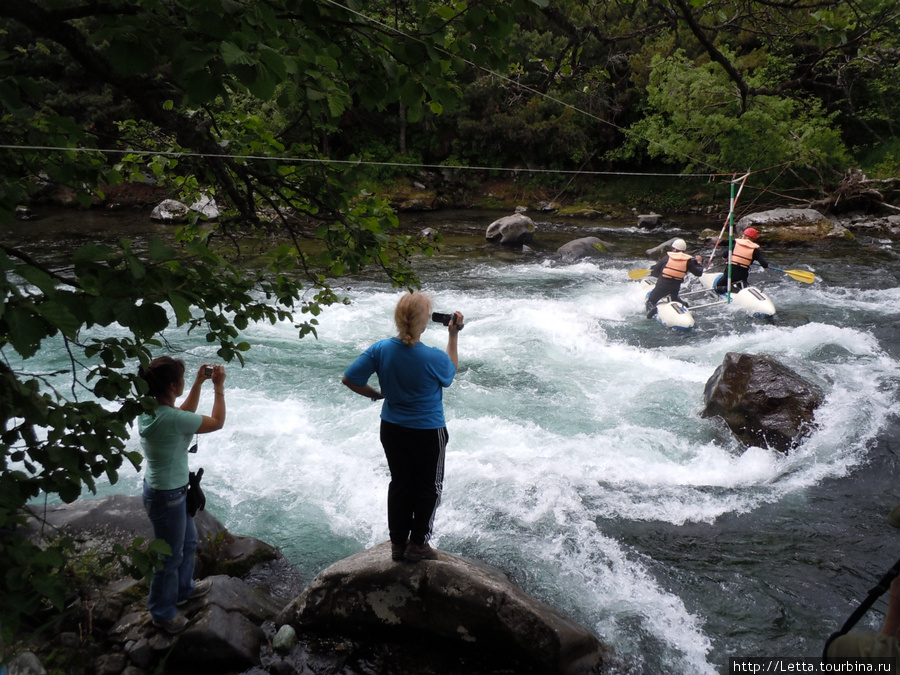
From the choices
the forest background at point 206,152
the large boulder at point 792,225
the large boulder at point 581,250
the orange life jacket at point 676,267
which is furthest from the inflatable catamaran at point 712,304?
the large boulder at point 792,225

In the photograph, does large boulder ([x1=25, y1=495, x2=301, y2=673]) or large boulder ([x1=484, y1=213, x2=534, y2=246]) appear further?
large boulder ([x1=484, y1=213, x2=534, y2=246])

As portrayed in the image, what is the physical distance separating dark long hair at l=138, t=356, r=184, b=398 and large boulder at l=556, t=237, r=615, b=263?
42.6 feet

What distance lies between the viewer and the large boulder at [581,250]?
15206 mm

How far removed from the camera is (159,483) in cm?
299

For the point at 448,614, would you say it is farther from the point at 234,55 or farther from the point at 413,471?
the point at 234,55

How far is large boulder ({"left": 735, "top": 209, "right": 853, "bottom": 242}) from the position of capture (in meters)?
16.5

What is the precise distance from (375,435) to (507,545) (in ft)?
7.05

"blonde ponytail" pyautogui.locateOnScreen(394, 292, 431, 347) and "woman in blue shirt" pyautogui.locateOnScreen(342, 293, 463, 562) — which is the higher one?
"blonde ponytail" pyautogui.locateOnScreen(394, 292, 431, 347)

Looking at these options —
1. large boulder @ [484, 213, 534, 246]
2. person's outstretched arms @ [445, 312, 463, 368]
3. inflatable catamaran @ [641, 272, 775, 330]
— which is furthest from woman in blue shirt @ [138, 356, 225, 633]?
large boulder @ [484, 213, 534, 246]

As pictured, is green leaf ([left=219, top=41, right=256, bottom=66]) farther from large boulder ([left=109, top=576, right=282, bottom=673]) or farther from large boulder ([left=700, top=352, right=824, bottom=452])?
large boulder ([left=700, top=352, right=824, bottom=452])

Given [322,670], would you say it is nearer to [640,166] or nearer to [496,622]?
[496,622]

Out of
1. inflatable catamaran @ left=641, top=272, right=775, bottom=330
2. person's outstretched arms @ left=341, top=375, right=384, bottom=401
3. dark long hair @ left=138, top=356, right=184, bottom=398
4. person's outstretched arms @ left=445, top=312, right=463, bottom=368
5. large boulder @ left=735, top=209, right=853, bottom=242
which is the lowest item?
inflatable catamaran @ left=641, top=272, right=775, bottom=330

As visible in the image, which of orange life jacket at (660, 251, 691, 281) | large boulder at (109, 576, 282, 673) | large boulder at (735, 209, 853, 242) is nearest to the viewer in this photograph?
large boulder at (109, 576, 282, 673)

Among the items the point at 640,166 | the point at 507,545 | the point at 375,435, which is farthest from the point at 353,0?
the point at 640,166
